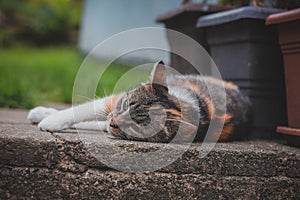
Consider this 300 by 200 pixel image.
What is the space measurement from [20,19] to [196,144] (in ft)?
33.1

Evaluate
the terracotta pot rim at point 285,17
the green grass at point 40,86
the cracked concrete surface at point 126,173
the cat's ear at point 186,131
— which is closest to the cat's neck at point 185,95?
the cat's ear at point 186,131

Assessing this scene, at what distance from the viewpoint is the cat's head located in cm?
183

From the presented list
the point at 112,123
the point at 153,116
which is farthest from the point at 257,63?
the point at 112,123

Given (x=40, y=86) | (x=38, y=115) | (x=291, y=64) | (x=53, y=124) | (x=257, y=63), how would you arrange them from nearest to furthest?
(x=53, y=124), (x=291, y=64), (x=38, y=115), (x=257, y=63), (x=40, y=86)

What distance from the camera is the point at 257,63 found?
94.6 inches

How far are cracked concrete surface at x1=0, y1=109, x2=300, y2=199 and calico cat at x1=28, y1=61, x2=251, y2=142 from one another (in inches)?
4.8

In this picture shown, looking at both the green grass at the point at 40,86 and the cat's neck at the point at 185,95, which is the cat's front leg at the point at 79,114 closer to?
the green grass at the point at 40,86

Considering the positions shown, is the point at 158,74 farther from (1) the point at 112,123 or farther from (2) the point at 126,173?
(2) the point at 126,173

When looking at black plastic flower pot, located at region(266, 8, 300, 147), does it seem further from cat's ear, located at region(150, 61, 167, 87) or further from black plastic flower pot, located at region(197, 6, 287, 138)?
cat's ear, located at region(150, 61, 167, 87)

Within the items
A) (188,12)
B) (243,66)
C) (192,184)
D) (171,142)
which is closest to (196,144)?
(171,142)

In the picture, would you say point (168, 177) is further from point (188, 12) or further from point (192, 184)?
point (188, 12)

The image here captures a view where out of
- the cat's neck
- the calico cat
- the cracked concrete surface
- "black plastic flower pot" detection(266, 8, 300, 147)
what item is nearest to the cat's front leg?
the calico cat

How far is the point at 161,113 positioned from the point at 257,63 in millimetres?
850

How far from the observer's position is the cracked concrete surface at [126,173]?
1.59 metres
